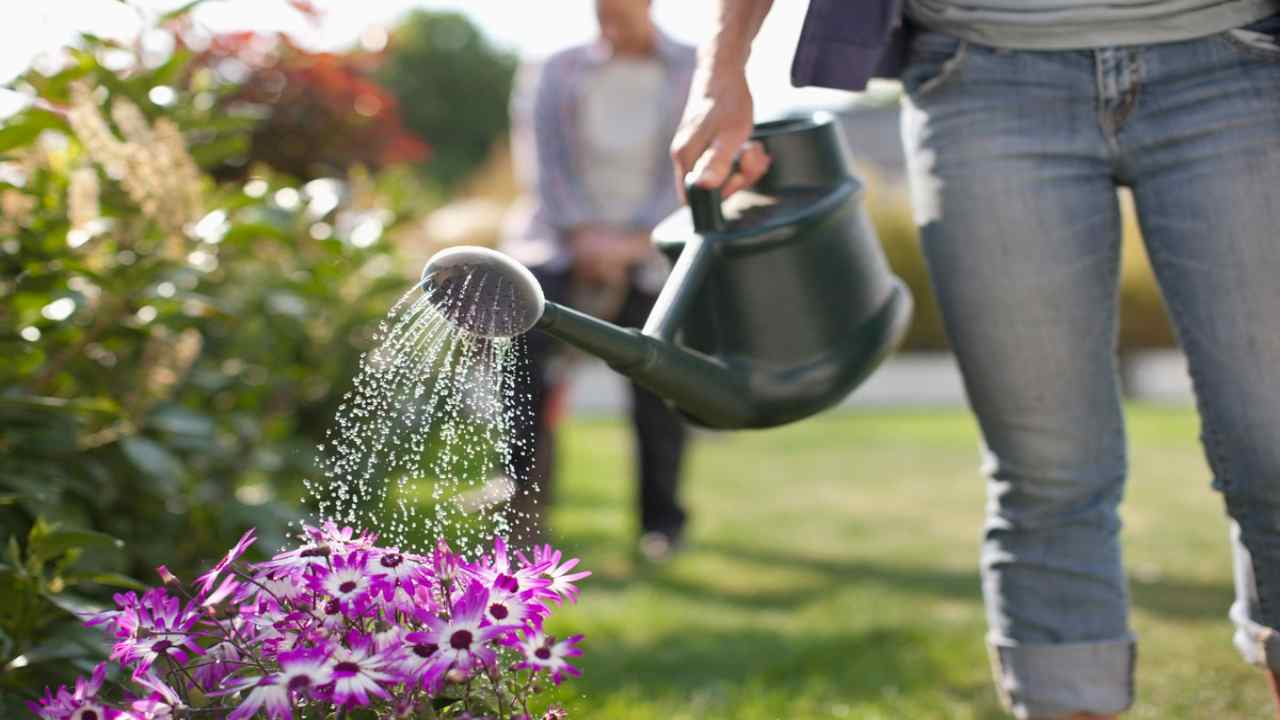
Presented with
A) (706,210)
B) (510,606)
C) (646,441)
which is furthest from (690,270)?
(646,441)

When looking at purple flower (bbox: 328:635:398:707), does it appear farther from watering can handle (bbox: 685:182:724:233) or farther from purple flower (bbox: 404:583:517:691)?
watering can handle (bbox: 685:182:724:233)

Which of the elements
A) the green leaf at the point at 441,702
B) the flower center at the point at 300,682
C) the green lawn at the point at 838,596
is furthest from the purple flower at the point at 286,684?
the green lawn at the point at 838,596

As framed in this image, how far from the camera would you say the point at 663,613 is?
324 cm

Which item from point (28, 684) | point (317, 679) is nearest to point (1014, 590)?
point (317, 679)

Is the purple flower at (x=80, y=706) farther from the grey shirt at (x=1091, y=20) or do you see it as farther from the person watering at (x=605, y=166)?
the person watering at (x=605, y=166)

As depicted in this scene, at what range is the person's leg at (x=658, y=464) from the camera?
4023 millimetres

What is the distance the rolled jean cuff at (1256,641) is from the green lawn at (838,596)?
58 centimetres

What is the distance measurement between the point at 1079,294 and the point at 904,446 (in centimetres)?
609

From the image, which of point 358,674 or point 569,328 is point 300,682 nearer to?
point 358,674

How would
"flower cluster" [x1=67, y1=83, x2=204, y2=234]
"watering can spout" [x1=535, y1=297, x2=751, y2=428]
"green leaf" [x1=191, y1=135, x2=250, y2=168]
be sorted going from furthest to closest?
"green leaf" [x1=191, y1=135, x2=250, y2=168], "flower cluster" [x1=67, y1=83, x2=204, y2=234], "watering can spout" [x1=535, y1=297, x2=751, y2=428]

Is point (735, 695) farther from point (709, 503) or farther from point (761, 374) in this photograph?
point (709, 503)

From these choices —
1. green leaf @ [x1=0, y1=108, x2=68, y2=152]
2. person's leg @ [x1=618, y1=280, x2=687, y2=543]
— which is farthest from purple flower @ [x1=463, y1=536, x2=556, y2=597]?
person's leg @ [x1=618, y1=280, x2=687, y2=543]

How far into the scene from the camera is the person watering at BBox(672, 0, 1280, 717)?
61.5 inches

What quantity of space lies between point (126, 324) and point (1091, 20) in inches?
54.0
